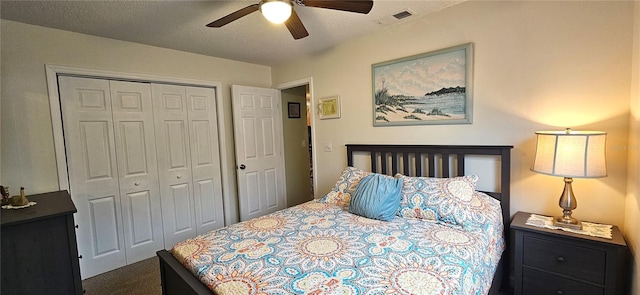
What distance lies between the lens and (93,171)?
2553 mm

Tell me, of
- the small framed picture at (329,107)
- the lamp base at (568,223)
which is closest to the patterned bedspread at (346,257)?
the lamp base at (568,223)

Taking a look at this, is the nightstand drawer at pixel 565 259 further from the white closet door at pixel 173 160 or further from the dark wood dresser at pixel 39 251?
the white closet door at pixel 173 160

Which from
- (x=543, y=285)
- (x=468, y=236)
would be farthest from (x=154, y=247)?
(x=543, y=285)

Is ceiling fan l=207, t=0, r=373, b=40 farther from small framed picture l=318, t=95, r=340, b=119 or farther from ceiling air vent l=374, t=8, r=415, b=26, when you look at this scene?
small framed picture l=318, t=95, r=340, b=119

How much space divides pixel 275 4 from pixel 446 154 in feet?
5.76

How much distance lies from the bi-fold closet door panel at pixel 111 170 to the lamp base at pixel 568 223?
3477 mm

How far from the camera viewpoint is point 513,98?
2010 mm

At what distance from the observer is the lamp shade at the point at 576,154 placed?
61.1 inches

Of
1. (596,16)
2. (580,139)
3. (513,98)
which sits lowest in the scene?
(580,139)

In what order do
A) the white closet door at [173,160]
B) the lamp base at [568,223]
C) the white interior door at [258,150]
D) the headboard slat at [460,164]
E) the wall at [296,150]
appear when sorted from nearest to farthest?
the lamp base at [568,223] → the headboard slat at [460,164] → the white closet door at [173,160] → the white interior door at [258,150] → the wall at [296,150]

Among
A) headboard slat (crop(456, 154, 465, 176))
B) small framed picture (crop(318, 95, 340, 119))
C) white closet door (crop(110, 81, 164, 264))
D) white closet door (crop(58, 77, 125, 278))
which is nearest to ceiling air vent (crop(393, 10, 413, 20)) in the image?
small framed picture (crop(318, 95, 340, 119))

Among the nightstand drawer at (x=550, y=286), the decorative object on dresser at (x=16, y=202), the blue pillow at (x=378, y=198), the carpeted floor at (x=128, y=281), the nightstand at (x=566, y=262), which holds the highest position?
the decorative object on dresser at (x=16, y=202)

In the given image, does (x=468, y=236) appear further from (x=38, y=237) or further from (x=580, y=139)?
(x=38, y=237)

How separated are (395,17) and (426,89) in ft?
2.20
